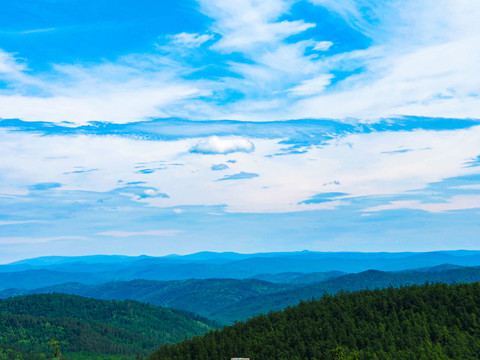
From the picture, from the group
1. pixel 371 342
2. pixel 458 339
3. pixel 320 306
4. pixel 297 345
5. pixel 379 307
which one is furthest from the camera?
pixel 320 306

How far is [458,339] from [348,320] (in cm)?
3189

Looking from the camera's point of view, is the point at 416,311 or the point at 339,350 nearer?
the point at 339,350

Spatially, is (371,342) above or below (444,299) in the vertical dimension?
below

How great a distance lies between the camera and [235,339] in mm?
149375

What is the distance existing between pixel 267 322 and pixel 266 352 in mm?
29446

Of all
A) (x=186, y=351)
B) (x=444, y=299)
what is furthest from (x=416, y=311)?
(x=186, y=351)

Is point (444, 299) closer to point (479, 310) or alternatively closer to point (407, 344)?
point (479, 310)

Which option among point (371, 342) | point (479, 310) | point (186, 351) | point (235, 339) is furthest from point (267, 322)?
point (479, 310)

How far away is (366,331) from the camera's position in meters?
126

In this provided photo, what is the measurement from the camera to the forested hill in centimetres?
11125

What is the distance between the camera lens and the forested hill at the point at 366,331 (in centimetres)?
11125

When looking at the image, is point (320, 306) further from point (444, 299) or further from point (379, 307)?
point (444, 299)

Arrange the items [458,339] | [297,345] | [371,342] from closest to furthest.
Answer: [458,339]
[371,342]
[297,345]

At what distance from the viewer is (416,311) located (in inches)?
5285
